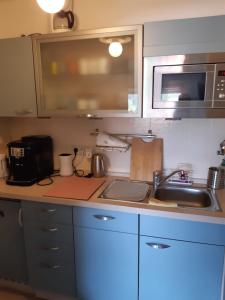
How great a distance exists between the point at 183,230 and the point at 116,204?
404 millimetres

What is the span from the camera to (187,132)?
70.6 inches

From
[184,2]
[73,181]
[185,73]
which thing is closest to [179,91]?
[185,73]

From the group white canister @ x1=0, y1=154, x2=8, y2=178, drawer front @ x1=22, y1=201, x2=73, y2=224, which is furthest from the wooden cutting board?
white canister @ x1=0, y1=154, x2=8, y2=178

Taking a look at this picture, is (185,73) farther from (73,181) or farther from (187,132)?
(73,181)

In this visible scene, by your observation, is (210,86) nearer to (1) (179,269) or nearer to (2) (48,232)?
(1) (179,269)

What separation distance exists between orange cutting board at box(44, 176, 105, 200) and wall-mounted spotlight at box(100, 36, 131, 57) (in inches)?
35.9

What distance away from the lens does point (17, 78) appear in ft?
5.75

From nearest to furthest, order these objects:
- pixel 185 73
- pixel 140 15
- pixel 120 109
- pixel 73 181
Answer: pixel 185 73 < pixel 120 109 < pixel 140 15 < pixel 73 181

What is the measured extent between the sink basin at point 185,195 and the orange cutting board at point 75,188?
0.45 metres

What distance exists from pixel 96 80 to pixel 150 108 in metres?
0.44

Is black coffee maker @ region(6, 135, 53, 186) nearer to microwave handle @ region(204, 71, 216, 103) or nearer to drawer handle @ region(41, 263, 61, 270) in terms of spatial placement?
drawer handle @ region(41, 263, 61, 270)

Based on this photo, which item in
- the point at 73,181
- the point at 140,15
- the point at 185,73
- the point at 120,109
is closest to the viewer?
the point at 185,73

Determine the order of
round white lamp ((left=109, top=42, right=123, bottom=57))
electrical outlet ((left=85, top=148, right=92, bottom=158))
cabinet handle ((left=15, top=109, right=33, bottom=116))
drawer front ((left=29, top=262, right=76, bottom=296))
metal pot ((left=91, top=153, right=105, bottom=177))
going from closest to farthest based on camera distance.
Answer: round white lamp ((left=109, top=42, right=123, bottom=57)) < drawer front ((left=29, top=262, right=76, bottom=296)) < cabinet handle ((left=15, top=109, right=33, bottom=116)) < metal pot ((left=91, top=153, right=105, bottom=177)) < electrical outlet ((left=85, top=148, right=92, bottom=158))

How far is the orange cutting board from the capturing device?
1.58 metres
